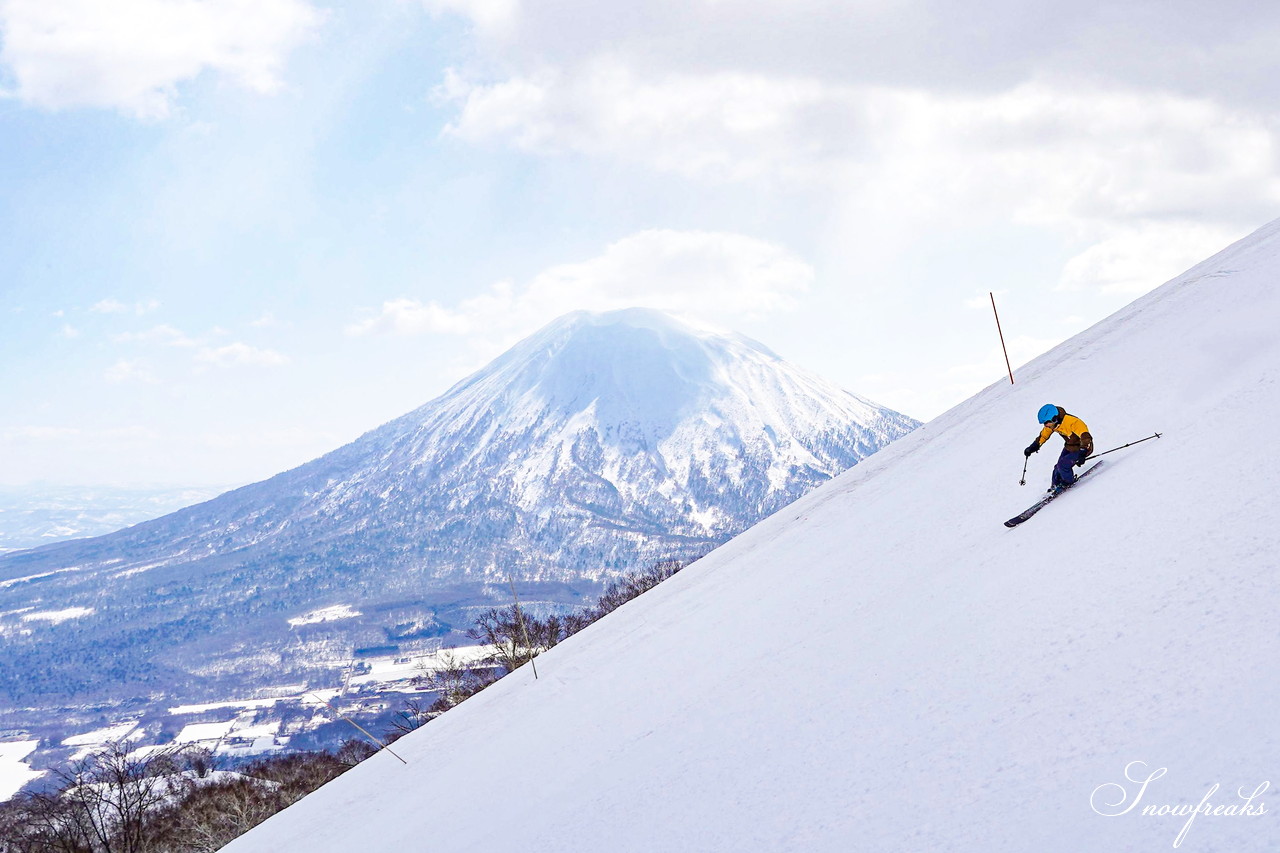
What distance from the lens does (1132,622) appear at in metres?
6.53

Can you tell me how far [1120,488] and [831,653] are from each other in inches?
185

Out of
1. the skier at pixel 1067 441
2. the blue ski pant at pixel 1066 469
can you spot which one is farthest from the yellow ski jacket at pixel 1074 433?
the blue ski pant at pixel 1066 469

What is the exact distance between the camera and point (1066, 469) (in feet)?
39.4

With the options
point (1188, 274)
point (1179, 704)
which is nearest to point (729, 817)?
point (1179, 704)

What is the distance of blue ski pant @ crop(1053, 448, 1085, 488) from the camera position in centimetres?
1195

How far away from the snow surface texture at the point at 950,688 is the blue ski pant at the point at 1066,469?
49 centimetres

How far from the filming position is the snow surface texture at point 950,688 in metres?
5.13
